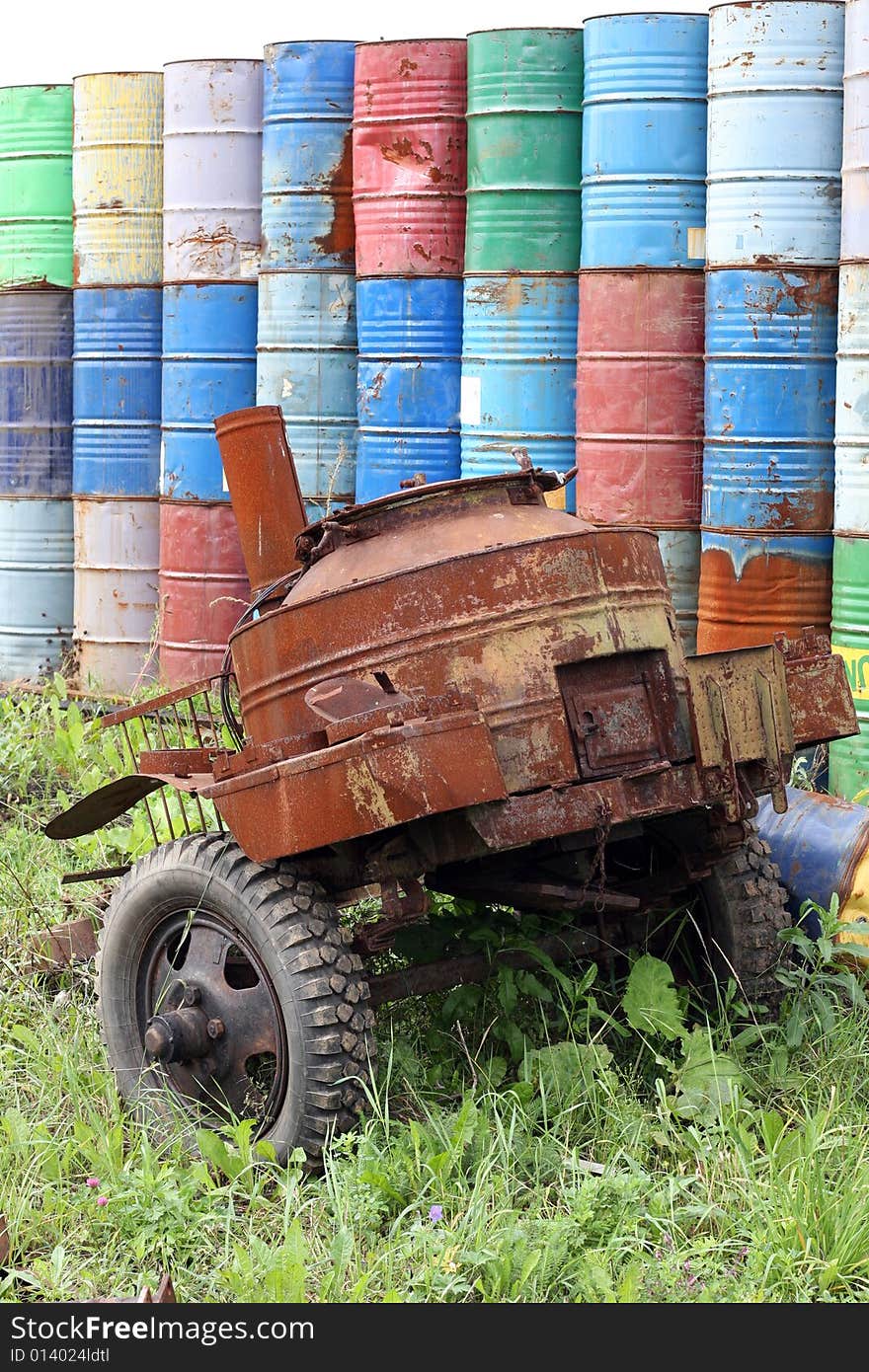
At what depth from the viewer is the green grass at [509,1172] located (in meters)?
3.31

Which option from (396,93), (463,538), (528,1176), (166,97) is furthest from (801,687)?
(166,97)

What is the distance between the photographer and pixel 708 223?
6.89 m

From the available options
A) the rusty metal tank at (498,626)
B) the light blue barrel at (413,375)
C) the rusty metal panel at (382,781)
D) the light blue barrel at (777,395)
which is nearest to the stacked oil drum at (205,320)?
the light blue barrel at (413,375)

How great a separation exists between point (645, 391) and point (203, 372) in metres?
2.50

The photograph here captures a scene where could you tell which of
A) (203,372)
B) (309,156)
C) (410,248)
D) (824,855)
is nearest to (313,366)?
(203,372)

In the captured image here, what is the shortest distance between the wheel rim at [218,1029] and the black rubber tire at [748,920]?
1.18m

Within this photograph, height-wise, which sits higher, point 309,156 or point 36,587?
point 309,156

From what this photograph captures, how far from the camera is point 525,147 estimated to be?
→ 749 centimetres

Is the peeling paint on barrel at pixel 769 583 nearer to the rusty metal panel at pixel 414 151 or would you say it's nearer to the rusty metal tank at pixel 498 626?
the rusty metal panel at pixel 414 151

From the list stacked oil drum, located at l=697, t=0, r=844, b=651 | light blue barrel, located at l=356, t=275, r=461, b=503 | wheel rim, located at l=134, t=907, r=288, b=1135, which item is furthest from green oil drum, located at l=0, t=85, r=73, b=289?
wheel rim, located at l=134, t=907, r=288, b=1135

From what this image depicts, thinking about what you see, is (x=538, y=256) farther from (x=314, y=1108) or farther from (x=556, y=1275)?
(x=556, y=1275)

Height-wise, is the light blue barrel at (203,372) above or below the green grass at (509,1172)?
above

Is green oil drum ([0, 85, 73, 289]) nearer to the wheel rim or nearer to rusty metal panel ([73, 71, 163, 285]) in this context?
rusty metal panel ([73, 71, 163, 285])

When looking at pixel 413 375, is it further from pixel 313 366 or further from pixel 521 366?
pixel 313 366
